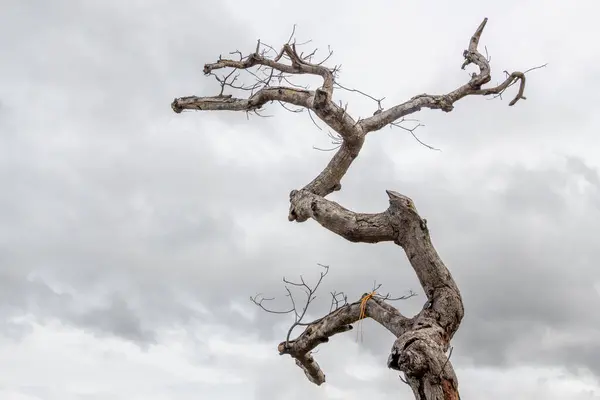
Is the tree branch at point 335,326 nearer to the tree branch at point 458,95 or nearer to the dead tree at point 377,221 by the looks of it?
the dead tree at point 377,221

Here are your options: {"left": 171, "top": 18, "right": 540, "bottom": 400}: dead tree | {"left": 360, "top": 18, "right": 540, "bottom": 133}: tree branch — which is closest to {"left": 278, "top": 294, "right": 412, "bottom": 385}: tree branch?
{"left": 171, "top": 18, "right": 540, "bottom": 400}: dead tree

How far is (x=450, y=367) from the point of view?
561cm

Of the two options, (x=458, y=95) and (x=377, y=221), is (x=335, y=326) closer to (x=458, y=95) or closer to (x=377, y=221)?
(x=377, y=221)

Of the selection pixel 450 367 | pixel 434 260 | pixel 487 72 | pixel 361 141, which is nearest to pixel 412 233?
pixel 434 260

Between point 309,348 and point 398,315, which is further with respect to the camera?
point 309,348

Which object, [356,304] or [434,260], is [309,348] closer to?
[356,304]

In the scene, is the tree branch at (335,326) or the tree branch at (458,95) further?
the tree branch at (458,95)

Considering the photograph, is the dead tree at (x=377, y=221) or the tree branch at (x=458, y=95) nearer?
the dead tree at (x=377, y=221)

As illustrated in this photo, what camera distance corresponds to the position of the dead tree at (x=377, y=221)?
5664mm

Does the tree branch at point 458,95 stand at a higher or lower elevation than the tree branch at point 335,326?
higher

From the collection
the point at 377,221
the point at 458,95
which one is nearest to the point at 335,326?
the point at 377,221

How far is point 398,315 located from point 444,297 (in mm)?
558

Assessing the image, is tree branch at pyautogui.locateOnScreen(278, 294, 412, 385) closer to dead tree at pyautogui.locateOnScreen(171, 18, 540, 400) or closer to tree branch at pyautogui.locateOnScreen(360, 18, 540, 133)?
dead tree at pyautogui.locateOnScreen(171, 18, 540, 400)

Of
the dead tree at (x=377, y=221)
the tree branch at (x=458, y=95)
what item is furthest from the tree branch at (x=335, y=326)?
the tree branch at (x=458, y=95)
